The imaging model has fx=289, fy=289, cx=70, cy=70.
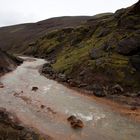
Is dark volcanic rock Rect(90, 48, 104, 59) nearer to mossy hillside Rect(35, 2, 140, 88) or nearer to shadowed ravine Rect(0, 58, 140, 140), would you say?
mossy hillside Rect(35, 2, 140, 88)

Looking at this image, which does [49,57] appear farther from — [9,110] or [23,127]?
[23,127]

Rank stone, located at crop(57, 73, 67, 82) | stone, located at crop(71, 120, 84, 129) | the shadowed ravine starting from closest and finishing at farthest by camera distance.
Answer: the shadowed ravine < stone, located at crop(71, 120, 84, 129) < stone, located at crop(57, 73, 67, 82)

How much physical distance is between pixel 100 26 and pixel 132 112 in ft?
184

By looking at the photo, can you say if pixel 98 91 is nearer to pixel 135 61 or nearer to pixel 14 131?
pixel 135 61

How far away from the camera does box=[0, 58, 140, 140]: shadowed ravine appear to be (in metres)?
33.0

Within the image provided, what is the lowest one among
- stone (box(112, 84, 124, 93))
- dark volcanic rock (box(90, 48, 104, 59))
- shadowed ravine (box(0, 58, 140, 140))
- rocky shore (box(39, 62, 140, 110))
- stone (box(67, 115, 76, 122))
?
rocky shore (box(39, 62, 140, 110))

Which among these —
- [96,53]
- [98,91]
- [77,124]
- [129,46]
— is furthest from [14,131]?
[96,53]

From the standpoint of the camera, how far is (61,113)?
39562mm

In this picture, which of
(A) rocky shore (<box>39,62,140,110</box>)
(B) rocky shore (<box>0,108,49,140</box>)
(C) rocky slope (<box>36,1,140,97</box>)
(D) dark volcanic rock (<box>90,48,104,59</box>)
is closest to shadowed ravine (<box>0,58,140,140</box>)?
(B) rocky shore (<box>0,108,49,140</box>)

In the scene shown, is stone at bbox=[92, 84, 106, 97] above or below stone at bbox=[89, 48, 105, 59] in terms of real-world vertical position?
below

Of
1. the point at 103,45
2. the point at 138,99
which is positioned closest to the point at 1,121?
the point at 138,99

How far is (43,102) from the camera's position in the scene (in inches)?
1766

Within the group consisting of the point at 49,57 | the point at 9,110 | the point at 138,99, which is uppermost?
the point at 9,110

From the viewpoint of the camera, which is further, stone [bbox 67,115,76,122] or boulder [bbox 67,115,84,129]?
stone [bbox 67,115,76,122]
